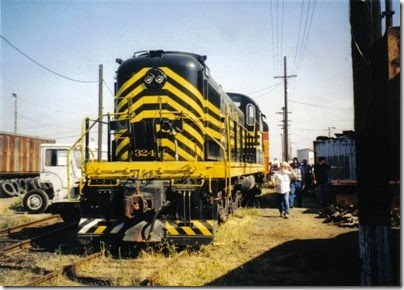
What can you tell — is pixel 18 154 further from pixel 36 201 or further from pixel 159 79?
pixel 159 79

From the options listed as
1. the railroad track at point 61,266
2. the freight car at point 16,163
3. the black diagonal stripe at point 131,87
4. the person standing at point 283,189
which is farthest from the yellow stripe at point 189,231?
the freight car at point 16,163

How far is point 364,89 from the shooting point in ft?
12.8

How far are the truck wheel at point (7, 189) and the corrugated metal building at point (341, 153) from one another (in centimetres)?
1386

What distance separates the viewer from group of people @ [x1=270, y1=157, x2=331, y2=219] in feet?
32.2

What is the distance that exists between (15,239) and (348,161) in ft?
37.2

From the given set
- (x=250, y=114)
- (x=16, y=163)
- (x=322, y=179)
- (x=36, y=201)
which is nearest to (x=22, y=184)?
(x=16, y=163)

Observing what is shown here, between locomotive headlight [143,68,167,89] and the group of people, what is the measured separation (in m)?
4.53

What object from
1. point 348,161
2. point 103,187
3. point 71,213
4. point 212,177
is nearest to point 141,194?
point 103,187

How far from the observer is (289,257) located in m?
5.71

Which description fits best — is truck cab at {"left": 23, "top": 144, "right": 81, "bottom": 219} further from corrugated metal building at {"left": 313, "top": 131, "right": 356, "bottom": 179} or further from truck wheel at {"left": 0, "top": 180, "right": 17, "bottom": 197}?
corrugated metal building at {"left": 313, "top": 131, "right": 356, "bottom": 179}

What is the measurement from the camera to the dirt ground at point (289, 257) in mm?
4652

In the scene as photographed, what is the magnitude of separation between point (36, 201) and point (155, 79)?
672 centimetres

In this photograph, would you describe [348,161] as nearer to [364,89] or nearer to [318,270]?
[318,270]

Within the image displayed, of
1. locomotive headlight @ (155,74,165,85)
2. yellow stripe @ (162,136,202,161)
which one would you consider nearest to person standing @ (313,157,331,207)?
yellow stripe @ (162,136,202,161)
